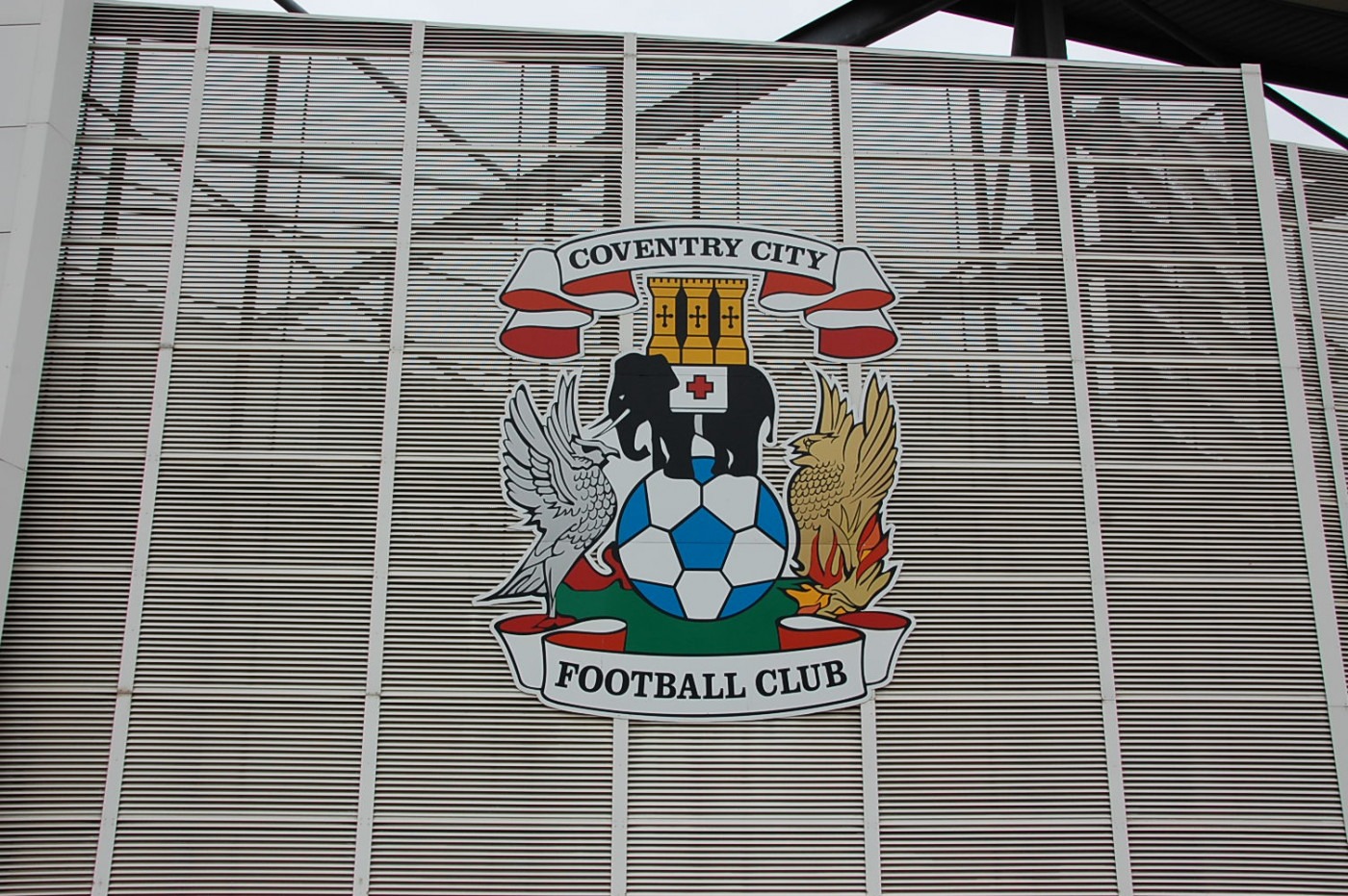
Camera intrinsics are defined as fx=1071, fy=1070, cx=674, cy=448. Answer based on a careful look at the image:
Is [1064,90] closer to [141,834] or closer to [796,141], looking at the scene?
[796,141]

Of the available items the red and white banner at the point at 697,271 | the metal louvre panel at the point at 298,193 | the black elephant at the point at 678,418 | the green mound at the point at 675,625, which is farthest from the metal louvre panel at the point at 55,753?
the black elephant at the point at 678,418

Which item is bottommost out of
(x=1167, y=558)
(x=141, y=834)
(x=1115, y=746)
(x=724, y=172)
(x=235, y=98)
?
(x=141, y=834)

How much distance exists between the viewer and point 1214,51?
48.8ft

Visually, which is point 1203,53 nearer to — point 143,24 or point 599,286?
point 599,286

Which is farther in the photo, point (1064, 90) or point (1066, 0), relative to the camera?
point (1066, 0)

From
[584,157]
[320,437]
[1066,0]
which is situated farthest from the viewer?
[1066,0]

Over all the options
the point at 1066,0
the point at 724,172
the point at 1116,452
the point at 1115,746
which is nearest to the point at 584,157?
the point at 724,172

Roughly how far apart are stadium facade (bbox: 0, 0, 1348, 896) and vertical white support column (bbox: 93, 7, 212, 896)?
35 mm

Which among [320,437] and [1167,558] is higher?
[320,437]

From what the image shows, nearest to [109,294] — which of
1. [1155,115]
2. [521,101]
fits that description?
[521,101]

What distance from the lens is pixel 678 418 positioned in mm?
9062

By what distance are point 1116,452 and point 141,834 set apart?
8.44 m

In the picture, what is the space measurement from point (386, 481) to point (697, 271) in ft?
10.6

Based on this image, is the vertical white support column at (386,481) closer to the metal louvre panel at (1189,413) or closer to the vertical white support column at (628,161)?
the vertical white support column at (628,161)
